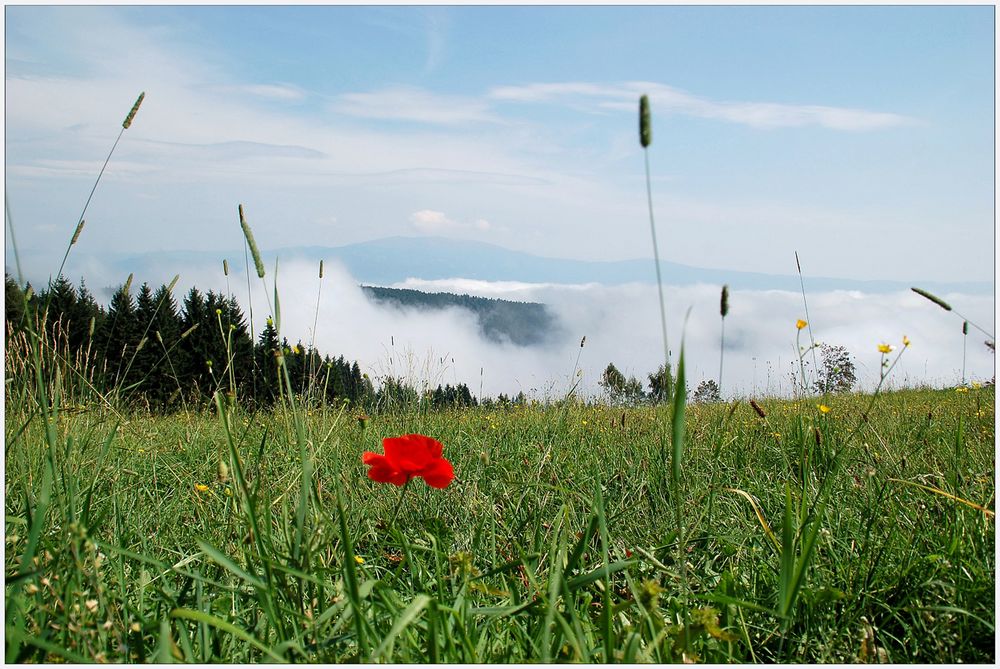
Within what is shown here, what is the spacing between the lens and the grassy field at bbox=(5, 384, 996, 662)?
4.23 feet

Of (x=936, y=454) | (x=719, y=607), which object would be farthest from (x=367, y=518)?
(x=936, y=454)

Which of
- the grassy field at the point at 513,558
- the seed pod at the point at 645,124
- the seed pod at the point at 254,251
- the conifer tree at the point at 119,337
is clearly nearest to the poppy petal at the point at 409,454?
the grassy field at the point at 513,558

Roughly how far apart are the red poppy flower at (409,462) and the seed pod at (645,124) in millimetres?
697

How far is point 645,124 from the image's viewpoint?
106 centimetres

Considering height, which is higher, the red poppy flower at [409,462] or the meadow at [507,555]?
the red poppy flower at [409,462]

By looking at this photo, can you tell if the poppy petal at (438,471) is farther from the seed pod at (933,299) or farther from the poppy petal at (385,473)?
the seed pod at (933,299)

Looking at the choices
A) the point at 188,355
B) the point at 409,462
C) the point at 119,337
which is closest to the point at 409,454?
the point at 409,462

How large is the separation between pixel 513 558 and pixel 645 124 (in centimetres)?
136

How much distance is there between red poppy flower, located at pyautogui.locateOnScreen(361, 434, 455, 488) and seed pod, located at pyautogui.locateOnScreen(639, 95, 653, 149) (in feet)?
2.29

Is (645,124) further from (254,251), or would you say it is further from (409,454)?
(409,454)

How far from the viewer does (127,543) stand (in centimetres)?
204

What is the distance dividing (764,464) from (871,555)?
4.15ft

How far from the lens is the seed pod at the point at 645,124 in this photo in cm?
104

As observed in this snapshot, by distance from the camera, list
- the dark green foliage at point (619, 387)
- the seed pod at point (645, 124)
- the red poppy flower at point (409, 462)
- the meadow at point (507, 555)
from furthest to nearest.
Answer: the dark green foliage at point (619, 387), the red poppy flower at point (409, 462), the meadow at point (507, 555), the seed pod at point (645, 124)
